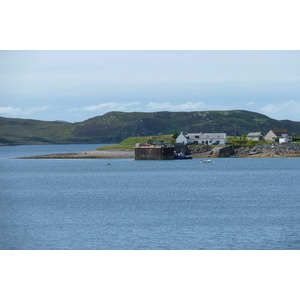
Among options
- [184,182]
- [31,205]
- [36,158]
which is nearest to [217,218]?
[31,205]

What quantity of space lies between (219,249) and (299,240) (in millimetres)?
3986

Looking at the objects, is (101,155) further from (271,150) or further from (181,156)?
(271,150)

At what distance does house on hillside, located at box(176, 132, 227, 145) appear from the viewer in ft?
367

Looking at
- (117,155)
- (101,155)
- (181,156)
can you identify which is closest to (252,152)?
(181,156)

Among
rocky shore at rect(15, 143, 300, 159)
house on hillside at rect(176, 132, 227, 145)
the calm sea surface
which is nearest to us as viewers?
the calm sea surface

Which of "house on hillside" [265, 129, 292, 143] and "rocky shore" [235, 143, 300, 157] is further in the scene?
"house on hillside" [265, 129, 292, 143]

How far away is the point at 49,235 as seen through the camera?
2612cm

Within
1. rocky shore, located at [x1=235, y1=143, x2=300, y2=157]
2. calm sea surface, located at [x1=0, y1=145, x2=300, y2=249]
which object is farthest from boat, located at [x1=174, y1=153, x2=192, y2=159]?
calm sea surface, located at [x1=0, y1=145, x2=300, y2=249]

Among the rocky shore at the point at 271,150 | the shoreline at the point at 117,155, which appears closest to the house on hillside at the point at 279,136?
the rocky shore at the point at 271,150

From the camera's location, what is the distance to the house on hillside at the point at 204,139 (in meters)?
112

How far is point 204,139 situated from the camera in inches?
4473

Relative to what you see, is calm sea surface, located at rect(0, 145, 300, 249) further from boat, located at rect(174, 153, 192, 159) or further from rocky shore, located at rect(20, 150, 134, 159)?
rocky shore, located at rect(20, 150, 134, 159)

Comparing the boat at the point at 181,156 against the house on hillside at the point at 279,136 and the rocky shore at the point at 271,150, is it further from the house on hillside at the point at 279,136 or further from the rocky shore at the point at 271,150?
the house on hillside at the point at 279,136

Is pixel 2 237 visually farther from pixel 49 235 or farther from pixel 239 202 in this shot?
pixel 239 202
